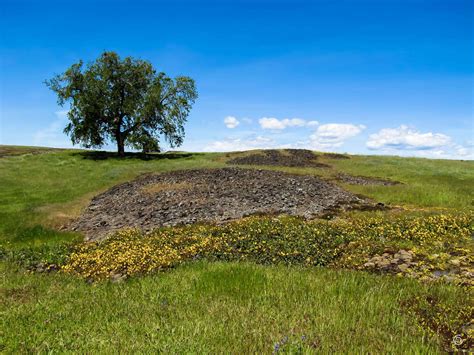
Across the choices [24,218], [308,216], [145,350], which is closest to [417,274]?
[145,350]

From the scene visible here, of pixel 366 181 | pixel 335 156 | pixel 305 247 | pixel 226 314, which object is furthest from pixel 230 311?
pixel 335 156

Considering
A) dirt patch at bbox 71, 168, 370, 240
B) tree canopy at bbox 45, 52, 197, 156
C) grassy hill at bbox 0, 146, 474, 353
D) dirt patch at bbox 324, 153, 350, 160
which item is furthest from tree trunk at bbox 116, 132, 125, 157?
grassy hill at bbox 0, 146, 474, 353

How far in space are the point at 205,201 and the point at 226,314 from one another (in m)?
16.7

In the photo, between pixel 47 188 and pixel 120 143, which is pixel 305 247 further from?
pixel 120 143

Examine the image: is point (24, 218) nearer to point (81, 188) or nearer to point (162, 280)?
point (81, 188)

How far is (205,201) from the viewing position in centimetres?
2292

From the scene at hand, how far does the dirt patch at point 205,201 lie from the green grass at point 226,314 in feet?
31.5

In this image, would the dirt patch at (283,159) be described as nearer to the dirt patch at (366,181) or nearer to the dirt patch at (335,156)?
the dirt patch at (335,156)

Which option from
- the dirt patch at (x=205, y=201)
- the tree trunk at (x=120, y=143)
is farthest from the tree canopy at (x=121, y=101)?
the dirt patch at (x=205, y=201)

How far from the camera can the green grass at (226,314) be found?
5254 millimetres

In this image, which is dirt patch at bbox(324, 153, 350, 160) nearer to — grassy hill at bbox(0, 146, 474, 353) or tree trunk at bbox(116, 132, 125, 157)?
tree trunk at bbox(116, 132, 125, 157)

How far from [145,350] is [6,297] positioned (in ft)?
22.2

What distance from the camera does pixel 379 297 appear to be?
707 cm

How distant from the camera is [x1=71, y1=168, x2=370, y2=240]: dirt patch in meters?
20.0
